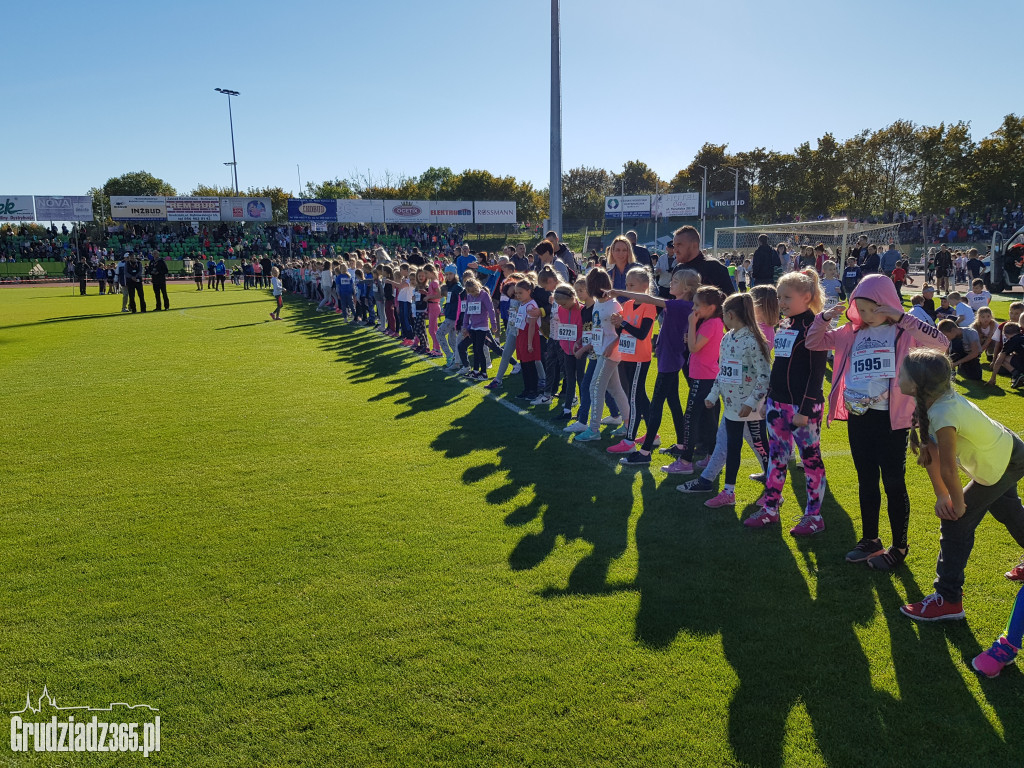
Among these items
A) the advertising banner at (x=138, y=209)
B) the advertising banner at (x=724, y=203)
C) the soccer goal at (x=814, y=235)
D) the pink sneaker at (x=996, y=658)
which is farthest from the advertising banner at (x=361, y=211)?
the pink sneaker at (x=996, y=658)

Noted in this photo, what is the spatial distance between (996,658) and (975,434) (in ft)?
3.82

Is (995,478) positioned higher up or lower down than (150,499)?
higher up

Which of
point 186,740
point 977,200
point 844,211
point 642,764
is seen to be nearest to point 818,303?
point 642,764

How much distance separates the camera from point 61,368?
1252cm

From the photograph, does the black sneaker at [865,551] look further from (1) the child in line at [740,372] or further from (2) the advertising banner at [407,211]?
(2) the advertising banner at [407,211]

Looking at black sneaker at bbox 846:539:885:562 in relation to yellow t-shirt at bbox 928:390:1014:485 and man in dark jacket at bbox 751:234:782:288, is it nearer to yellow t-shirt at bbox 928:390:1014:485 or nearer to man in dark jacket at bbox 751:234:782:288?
yellow t-shirt at bbox 928:390:1014:485

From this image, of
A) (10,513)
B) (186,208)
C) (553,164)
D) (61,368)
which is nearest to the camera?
(10,513)

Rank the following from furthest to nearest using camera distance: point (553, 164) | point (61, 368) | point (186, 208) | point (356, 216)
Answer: point (356, 216) < point (186, 208) < point (553, 164) < point (61, 368)

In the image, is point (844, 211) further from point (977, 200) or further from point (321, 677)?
point (321, 677)

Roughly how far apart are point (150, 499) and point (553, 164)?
53.9ft

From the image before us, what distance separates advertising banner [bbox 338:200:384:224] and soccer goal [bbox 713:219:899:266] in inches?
1280

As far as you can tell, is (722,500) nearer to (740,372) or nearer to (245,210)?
(740,372)

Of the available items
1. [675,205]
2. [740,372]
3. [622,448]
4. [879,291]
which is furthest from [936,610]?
[675,205]

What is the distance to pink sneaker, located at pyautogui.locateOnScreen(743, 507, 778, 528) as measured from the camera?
16.5 feet
